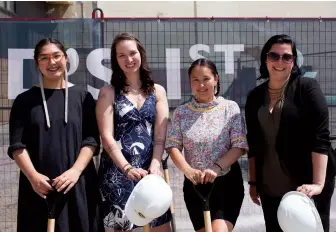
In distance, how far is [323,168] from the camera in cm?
304

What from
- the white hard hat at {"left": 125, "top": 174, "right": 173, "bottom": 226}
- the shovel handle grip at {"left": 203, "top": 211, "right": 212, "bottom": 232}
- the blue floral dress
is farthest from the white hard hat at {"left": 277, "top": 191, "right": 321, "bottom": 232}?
the blue floral dress

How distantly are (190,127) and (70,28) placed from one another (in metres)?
2.46

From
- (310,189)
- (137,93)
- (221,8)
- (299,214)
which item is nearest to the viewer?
(299,214)

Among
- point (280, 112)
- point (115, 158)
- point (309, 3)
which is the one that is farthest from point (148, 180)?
point (309, 3)

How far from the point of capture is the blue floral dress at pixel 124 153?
334cm

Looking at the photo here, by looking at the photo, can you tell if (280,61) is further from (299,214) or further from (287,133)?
(299,214)

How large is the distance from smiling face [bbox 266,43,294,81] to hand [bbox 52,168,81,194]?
4.84 ft

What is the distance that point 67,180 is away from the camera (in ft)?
10.2

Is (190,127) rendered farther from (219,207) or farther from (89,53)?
(89,53)

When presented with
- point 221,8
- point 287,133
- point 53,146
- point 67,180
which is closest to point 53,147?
point 53,146

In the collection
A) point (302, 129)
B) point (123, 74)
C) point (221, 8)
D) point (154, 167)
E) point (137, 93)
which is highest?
point (221, 8)

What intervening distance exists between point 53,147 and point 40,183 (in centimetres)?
25

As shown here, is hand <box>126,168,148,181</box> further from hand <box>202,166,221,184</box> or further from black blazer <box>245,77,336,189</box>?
black blazer <box>245,77,336,189</box>

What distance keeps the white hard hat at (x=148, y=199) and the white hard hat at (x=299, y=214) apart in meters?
0.73
